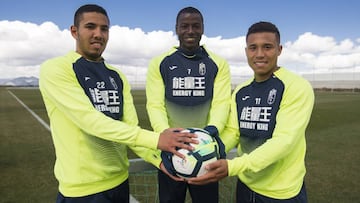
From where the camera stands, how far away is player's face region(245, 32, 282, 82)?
2.79m

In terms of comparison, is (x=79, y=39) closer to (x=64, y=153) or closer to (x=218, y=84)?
(x=64, y=153)

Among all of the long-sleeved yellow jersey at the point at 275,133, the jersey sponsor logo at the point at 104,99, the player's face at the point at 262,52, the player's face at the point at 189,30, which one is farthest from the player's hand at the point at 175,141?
the player's face at the point at 189,30

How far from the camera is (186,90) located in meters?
3.34

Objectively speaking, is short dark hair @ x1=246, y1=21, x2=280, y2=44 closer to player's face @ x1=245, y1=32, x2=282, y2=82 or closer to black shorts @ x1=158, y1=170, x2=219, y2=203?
player's face @ x1=245, y1=32, x2=282, y2=82

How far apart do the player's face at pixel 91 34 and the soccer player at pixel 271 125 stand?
1222 mm

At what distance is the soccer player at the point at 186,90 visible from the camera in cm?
329

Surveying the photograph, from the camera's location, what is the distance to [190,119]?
340 centimetres

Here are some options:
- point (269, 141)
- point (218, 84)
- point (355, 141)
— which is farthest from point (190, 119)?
point (355, 141)

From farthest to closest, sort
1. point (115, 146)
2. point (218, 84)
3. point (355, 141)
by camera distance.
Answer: point (355, 141)
point (218, 84)
point (115, 146)

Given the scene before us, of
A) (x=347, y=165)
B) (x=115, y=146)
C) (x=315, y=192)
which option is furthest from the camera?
(x=347, y=165)

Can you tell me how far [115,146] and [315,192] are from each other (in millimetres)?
4511

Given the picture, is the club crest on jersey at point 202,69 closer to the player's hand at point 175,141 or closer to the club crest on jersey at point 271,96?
the club crest on jersey at point 271,96

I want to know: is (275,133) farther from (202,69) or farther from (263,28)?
(202,69)

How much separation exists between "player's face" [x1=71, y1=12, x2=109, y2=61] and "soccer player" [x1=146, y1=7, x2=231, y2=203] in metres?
0.76
